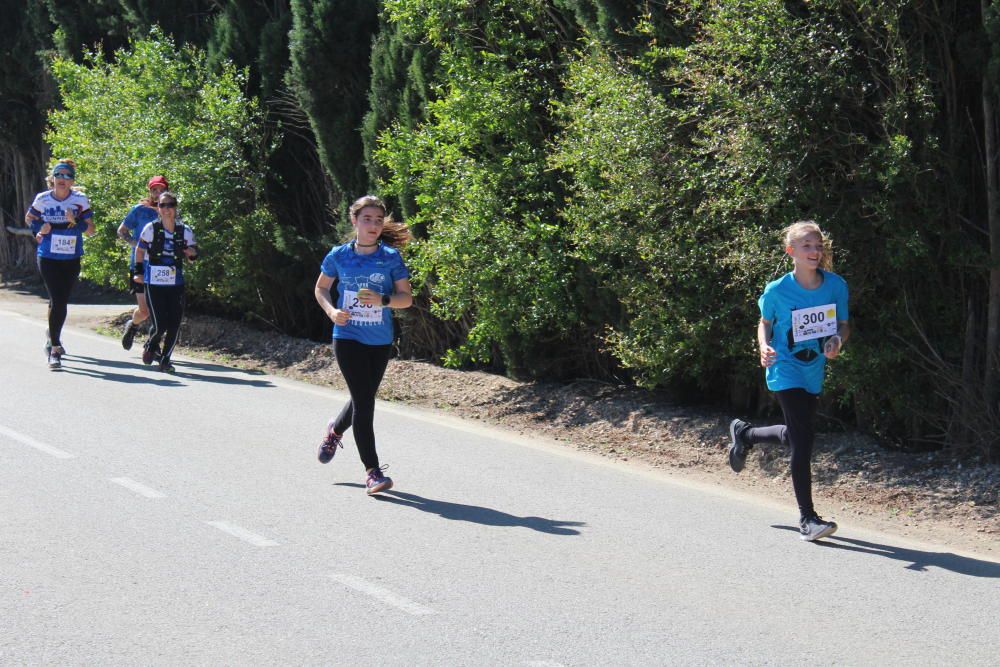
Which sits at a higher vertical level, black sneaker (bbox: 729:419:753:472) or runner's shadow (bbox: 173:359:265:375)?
black sneaker (bbox: 729:419:753:472)

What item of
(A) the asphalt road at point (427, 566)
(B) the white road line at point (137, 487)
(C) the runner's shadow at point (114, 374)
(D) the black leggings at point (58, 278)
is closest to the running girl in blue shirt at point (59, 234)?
(D) the black leggings at point (58, 278)

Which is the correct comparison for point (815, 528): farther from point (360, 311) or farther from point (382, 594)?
point (360, 311)

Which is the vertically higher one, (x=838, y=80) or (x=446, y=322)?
(x=838, y=80)

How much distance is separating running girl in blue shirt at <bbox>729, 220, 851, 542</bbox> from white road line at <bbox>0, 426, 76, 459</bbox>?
195 inches

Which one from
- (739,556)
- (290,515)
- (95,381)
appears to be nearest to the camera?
(739,556)

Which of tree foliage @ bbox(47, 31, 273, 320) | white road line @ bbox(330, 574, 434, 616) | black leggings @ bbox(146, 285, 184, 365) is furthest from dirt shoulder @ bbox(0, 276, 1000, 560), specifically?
white road line @ bbox(330, 574, 434, 616)

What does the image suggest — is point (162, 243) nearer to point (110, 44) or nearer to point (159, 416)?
point (159, 416)

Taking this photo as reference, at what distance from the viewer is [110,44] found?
22.3 metres

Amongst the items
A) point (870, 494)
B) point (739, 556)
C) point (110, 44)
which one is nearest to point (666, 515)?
point (739, 556)

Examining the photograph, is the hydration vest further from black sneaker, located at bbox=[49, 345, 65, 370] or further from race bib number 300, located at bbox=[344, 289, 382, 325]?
race bib number 300, located at bbox=[344, 289, 382, 325]

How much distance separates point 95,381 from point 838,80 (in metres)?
7.92

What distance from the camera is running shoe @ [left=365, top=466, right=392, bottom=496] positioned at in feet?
26.0

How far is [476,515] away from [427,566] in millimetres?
1209

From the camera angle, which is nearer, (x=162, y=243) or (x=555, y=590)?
(x=555, y=590)
